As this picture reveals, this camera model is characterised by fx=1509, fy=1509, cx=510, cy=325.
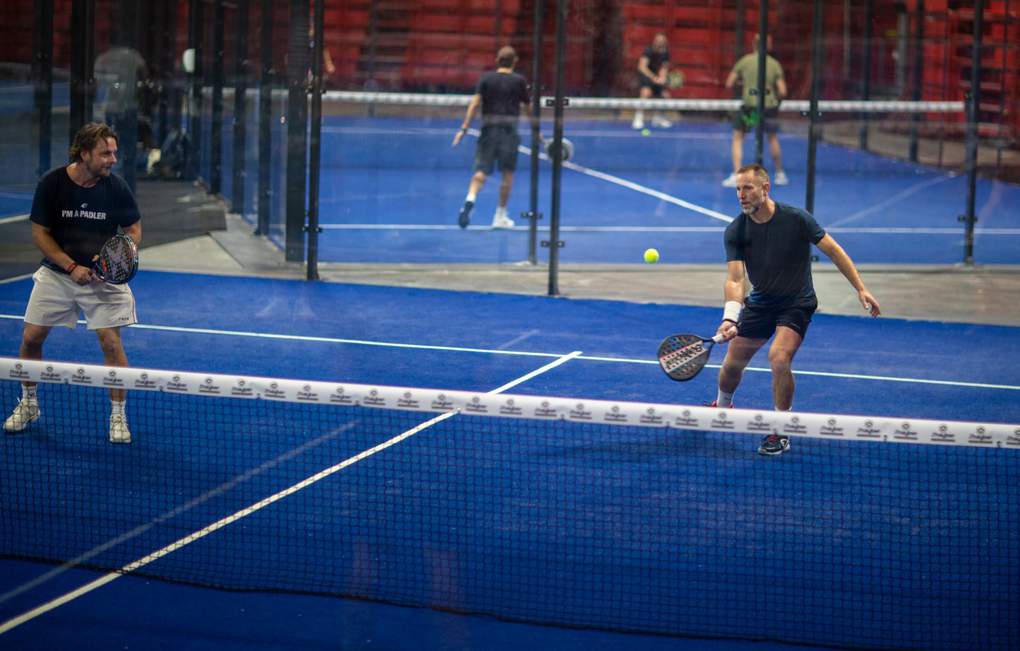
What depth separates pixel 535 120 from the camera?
1642cm

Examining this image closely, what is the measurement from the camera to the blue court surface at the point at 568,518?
6.73m

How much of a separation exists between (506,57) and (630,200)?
526cm

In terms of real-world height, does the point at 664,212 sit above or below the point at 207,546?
above

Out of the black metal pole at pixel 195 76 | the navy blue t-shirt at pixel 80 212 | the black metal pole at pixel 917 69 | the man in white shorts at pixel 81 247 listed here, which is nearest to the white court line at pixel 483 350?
the man in white shorts at pixel 81 247

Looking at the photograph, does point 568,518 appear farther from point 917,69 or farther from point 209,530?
point 917,69

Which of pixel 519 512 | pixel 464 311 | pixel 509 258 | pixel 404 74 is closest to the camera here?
pixel 519 512

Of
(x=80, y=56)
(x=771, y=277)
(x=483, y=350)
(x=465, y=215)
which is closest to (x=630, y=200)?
(x=465, y=215)

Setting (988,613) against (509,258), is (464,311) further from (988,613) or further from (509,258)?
(988,613)

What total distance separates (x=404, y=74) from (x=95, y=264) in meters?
10.3

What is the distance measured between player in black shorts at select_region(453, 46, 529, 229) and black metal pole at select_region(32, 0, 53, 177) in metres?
4.63

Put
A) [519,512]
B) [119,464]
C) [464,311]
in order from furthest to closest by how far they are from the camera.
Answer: [464,311], [119,464], [519,512]

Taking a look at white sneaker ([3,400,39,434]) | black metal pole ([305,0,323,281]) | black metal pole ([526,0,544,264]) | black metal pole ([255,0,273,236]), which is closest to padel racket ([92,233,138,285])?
white sneaker ([3,400,39,434])

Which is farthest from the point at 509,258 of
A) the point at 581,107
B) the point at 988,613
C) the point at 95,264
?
the point at 988,613

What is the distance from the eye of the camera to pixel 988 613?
6.95 m
